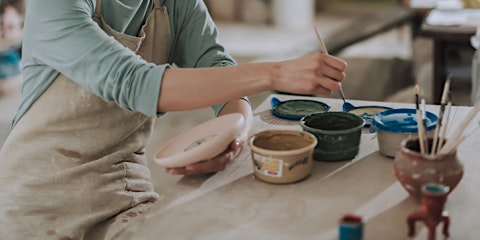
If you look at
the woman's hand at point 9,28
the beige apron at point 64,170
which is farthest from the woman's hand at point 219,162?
the woman's hand at point 9,28

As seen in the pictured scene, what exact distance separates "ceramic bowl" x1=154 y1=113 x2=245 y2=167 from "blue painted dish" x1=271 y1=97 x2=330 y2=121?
0.91 ft

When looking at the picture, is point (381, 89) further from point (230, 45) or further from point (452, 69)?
point (230, 45)

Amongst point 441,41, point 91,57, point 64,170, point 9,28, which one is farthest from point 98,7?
point 9,28

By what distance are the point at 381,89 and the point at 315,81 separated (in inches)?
98.3

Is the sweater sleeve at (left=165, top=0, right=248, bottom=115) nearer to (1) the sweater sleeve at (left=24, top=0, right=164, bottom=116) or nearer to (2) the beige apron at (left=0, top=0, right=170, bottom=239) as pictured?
(2) the beige apron at (left=0, top=0, right=170, bottom=239)

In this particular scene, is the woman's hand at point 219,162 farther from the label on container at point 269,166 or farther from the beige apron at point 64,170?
the beige apron at point 64,170

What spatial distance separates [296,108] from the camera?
1.90 metres

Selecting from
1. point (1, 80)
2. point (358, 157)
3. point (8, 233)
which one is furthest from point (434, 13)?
point (1, 80)

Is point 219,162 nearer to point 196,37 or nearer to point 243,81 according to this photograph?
point 243,81

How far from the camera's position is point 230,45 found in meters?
6.91

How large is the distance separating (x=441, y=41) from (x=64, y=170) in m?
2.55

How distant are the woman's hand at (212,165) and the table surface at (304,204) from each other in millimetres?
22

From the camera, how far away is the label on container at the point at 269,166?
1.43 meters

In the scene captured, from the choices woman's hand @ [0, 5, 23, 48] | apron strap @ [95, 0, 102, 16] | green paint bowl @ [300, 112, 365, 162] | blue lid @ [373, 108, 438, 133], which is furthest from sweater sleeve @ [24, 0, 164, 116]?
woman's hand @ [0, 5, 23, 48]
